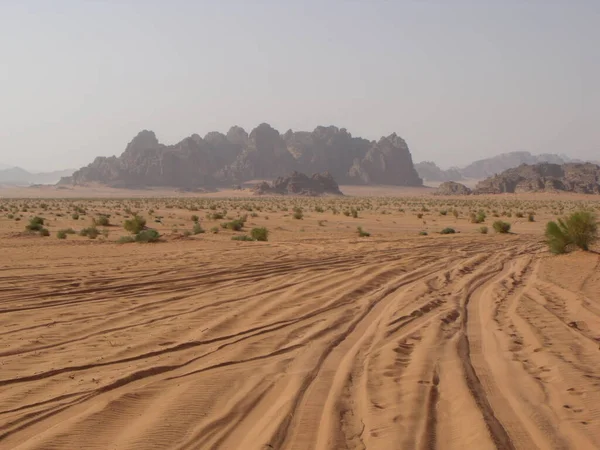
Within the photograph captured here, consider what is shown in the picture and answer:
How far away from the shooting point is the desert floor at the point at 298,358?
16.2 feet

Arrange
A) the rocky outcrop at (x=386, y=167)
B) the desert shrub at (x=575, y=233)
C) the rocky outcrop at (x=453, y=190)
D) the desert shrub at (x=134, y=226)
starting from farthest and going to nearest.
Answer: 1. the rocky outcrop at (x=386, y=167)
2. the rocky outcrop at (x=453, y=190)
3. the desert shrub at (x=134, y=226)
4. the desert shrub at (x=575, y=233)

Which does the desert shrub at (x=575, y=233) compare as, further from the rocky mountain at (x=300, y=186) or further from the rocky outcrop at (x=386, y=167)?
the rocky outcrop at (x=386, y=167)

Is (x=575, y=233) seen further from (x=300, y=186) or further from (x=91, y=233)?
(x=300, y=186)

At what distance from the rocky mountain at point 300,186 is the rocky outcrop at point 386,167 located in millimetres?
38517

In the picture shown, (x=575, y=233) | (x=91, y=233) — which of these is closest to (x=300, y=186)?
(x=91, y=233)

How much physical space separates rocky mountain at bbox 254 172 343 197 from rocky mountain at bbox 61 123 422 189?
32800 millimetres

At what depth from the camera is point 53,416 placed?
5188 millimetres

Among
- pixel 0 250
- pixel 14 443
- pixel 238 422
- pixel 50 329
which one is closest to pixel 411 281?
pixel 50 329

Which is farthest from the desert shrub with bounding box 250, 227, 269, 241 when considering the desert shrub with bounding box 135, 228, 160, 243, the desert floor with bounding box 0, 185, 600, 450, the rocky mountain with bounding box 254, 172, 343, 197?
the rocky mountain with bounding box 254, 172, 343, 197

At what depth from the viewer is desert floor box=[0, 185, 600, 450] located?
4.95 meters

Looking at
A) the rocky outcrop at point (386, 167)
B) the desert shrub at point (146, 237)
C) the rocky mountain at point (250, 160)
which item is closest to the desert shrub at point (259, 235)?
the desert shrub at point (146, 237)

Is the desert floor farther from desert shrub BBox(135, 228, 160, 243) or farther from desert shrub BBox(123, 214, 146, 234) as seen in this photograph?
desert shrub BBox(123, 214, 146, 234)

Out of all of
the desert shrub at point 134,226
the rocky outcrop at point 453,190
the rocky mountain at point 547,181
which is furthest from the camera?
the rocky outcrop at point 453,190

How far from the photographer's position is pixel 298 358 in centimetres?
704
